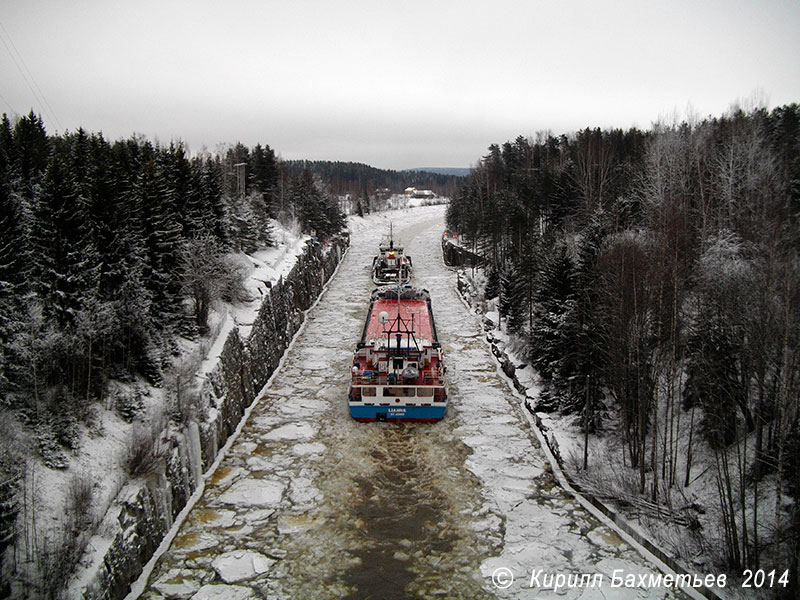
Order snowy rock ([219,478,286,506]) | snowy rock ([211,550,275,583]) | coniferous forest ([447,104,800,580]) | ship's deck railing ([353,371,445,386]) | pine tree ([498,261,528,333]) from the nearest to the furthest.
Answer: coniferous forest ([447,104,800,580]) → snowy rock ([211,550,275,583]) → snowy rock ([219,478,286,506]) → ship's deck railing ([353,371,445,386]) → pine tree ([498,261,528,333])

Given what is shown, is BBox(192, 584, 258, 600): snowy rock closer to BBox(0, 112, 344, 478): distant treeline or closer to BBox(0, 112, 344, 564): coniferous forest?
BBox(0, 112, 344, 564): coniferous forest

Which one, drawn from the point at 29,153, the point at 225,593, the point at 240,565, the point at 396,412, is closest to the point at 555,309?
the point at 396,412

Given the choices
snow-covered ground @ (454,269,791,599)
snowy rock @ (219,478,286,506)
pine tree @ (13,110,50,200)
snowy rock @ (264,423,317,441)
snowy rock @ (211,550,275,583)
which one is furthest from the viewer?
pine tree @ (13,110,50,200)

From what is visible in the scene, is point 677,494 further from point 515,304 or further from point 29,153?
point 29,153

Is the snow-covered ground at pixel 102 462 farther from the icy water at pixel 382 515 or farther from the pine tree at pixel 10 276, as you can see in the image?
the pine tree at pixel 10 276

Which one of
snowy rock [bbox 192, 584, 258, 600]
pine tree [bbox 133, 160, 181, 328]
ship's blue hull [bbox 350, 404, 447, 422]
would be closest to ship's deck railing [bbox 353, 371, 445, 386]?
ship's blue hull [bbox 350, 404, 447, 422]

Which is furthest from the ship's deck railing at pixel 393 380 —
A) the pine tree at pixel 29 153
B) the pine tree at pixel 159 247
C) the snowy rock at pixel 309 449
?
the pine tree at pixel 29 153
